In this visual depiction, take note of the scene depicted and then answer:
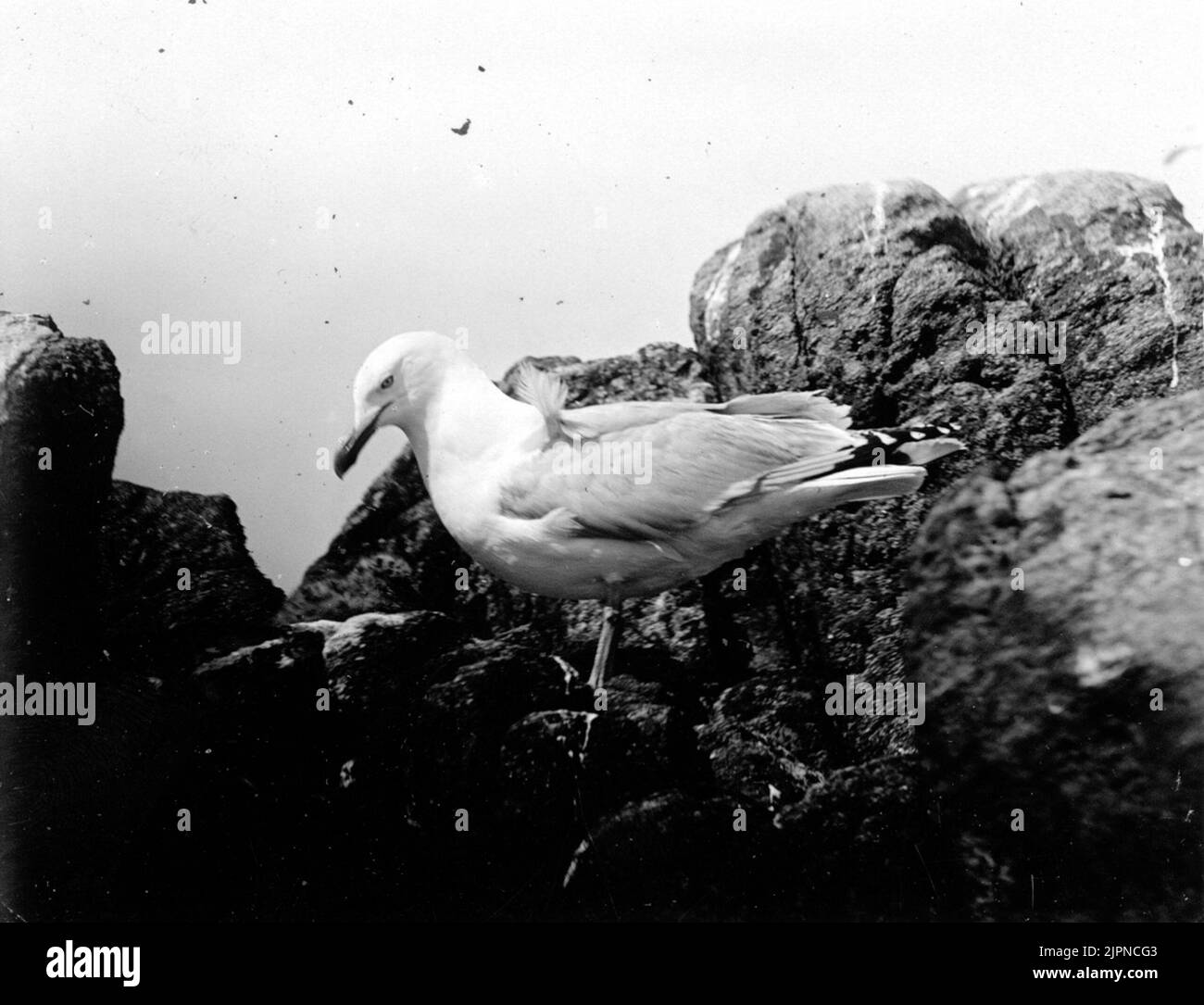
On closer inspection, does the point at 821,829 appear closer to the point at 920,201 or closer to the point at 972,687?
the point at 972,687

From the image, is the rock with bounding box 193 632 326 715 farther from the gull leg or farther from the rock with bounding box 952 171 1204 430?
the rock with bounding box 952 171 1204 430

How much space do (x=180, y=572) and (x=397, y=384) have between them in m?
0.85

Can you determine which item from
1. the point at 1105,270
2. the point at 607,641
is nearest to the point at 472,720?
the point at 607,641

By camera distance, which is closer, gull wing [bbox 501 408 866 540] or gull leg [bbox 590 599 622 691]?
gull wing [bbox 501 408 866 540]

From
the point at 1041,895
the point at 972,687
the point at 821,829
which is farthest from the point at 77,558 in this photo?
the point at 1041,895

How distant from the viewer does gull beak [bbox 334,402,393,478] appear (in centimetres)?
362

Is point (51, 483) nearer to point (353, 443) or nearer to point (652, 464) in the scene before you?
point (353, 443)

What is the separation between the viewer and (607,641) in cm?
361

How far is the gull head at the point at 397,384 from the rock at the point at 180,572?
0.42 m

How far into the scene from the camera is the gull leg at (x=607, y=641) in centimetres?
359

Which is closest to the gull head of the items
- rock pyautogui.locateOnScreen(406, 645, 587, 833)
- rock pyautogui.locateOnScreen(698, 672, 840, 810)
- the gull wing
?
the gull wing

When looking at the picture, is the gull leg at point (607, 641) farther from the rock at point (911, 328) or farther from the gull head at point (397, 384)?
the gull head at point (397, 384)

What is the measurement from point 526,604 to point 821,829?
1.04m

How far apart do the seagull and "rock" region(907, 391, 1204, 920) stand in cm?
34
